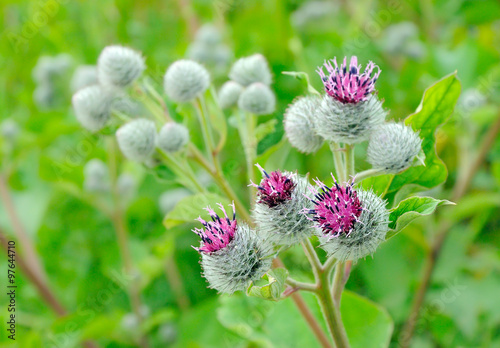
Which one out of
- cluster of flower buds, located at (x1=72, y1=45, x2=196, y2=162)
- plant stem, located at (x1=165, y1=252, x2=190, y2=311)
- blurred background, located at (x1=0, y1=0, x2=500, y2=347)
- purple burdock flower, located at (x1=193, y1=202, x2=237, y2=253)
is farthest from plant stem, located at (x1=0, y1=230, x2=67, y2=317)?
purple burdock flower, located at (x1=193, y1=202, x2=237, y2=253)

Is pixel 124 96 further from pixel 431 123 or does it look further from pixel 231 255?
pixel 431 123

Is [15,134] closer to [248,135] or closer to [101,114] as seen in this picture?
[101,114]

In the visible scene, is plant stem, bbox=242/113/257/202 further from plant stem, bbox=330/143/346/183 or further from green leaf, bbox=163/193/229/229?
plant stem, bbox=330/143/346/183

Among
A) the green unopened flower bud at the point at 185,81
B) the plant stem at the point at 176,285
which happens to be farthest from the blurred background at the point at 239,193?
the green unopened flower bud at the point at 185,81

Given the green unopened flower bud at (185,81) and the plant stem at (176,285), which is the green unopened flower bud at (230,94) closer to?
the green unopened flower bud at (185,81)

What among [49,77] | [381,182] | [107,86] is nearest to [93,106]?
[107,86]

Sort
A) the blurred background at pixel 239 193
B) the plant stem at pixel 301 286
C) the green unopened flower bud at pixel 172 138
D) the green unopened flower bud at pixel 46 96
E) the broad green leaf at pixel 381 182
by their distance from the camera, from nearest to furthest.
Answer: the plant stem at pixel 301 286, the broad green leaf at pixel 381 182, the green unopened flower bud at pixel 172 138, the blurred background at pixel 239 193, the green unopened flower bud at pixel 46 96

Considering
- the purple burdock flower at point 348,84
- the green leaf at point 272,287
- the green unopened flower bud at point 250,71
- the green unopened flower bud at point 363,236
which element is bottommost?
the green leaf at point 272,287
